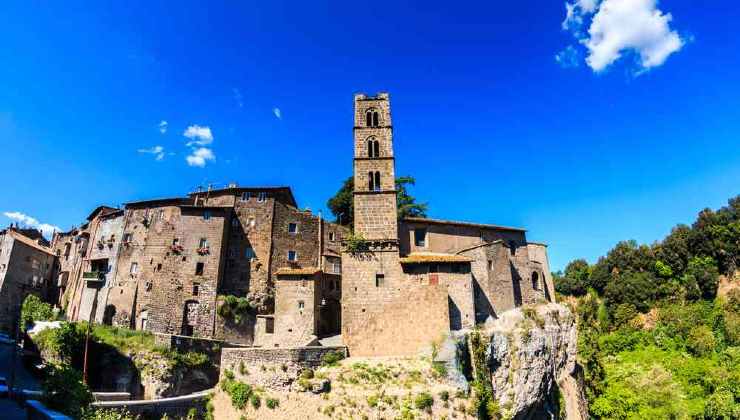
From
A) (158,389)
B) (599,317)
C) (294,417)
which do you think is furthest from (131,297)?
(599,317)

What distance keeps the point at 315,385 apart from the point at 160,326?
56.1ft

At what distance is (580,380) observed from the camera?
44781mm

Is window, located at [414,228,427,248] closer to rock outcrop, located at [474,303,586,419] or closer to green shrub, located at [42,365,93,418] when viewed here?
rock outcrop, located at [474,303,586,419]

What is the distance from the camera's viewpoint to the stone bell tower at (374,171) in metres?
37.8

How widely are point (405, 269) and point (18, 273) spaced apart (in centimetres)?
4509

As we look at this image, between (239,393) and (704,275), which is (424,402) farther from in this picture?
(704,275)

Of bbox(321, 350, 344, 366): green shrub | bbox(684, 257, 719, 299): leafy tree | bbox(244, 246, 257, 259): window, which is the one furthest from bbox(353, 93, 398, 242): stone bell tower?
bbox(684, 257, 719, 299): leafy tree

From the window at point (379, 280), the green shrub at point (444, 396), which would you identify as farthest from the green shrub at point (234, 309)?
the green shrub at point (444, 396)

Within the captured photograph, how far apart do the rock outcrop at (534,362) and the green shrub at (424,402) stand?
704 cm

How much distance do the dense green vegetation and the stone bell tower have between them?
28.3m

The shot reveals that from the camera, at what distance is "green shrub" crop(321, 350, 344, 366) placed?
32.3m

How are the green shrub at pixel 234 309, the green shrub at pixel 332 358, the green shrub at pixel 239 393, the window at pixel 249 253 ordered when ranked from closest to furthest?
the green shrub at pixel 239 393 < the green shrub at pixel 332 358 < the green shrub at pixel 234 309 < the window at pixel 249 253

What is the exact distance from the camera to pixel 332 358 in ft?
107

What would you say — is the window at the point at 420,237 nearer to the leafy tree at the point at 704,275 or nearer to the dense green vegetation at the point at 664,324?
the dense green vegetation at the point at 664,324
